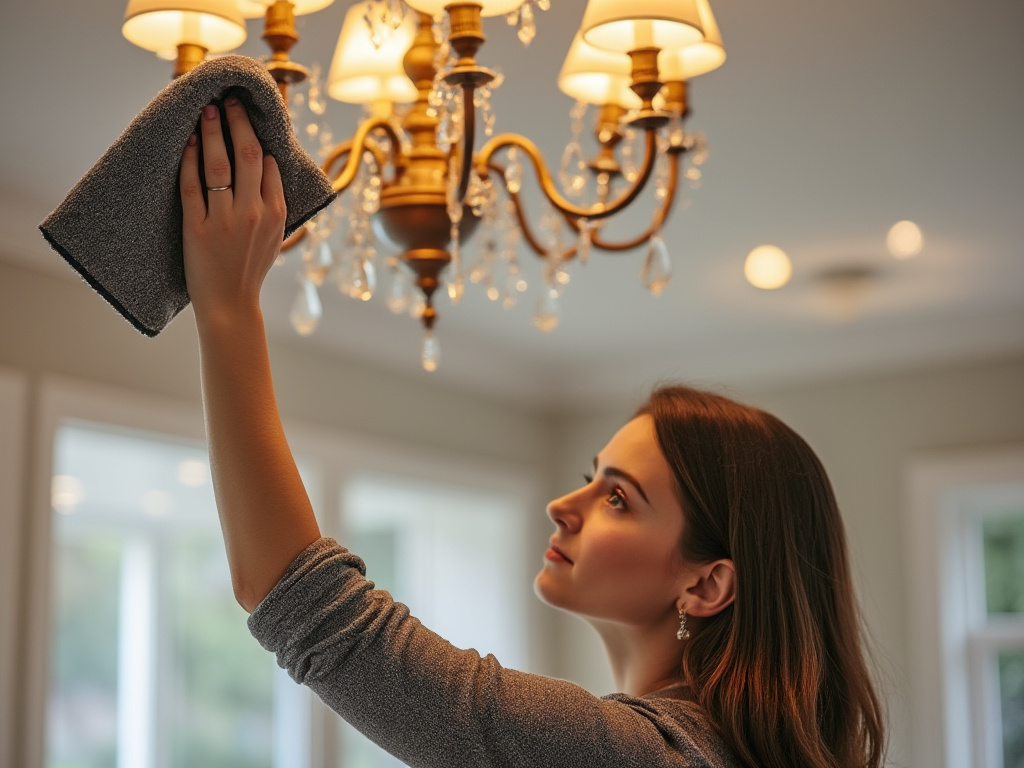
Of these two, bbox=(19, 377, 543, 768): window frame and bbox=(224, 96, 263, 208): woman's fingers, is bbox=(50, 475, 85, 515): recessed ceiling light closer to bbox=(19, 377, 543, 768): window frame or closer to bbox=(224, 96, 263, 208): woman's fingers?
bbox=(19, 377, 543, 768): window frame

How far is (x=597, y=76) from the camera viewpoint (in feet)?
5.61

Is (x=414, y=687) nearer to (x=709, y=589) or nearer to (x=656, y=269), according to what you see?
(x=709, y=589)

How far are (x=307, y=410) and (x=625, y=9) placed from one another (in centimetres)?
249

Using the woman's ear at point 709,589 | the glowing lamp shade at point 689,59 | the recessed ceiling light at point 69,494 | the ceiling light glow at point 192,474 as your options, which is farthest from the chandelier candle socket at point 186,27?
the recessed ceiling light at point 69,494

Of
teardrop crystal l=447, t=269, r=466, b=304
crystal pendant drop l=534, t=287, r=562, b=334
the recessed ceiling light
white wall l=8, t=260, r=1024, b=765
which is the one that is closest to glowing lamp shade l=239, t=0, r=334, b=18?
teardrop crystal l=447, t=269, r=466, b=304

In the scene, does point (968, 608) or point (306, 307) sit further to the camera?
point (968, 608)

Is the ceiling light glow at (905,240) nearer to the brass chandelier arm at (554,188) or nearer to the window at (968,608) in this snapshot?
the window at (968,608)

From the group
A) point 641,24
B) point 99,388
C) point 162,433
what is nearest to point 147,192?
point 641,24

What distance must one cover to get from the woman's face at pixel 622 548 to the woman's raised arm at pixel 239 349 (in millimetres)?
394

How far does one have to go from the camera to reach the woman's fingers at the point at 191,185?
721 mm

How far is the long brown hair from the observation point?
38.6 inches

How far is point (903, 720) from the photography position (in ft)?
13.1

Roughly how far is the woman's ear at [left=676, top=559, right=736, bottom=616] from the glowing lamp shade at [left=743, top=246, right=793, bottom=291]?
7.52 feet

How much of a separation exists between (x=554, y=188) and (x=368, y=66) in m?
0.37
